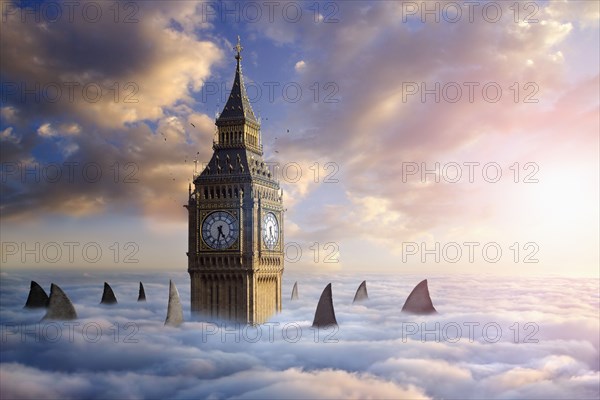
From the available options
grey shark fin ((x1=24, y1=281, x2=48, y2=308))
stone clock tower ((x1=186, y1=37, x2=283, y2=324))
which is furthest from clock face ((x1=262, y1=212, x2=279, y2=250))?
grey shark fin ((x1=24, y1=281, x2=48, y2=308))

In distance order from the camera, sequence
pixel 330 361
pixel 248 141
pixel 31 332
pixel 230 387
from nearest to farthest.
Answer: pixel 230 387, pixel 330 361, pixel 31 332, pixel 248 141

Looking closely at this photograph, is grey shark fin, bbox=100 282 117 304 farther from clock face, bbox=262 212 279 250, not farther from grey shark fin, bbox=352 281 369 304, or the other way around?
grey shark fin, bbox=352 281 369 304

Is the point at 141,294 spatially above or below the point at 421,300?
above

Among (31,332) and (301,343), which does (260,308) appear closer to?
(301,343)

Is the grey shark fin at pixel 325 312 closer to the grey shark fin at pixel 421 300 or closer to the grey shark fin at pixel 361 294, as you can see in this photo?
the grey shark fin at pixel 421 300

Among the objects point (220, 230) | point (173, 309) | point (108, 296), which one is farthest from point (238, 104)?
point (108, 296)

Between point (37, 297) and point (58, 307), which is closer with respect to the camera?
point (58, 307)

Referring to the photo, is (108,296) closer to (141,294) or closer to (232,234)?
(141,294)

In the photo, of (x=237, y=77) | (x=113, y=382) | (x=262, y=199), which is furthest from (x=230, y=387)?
(x=237, y=77)
